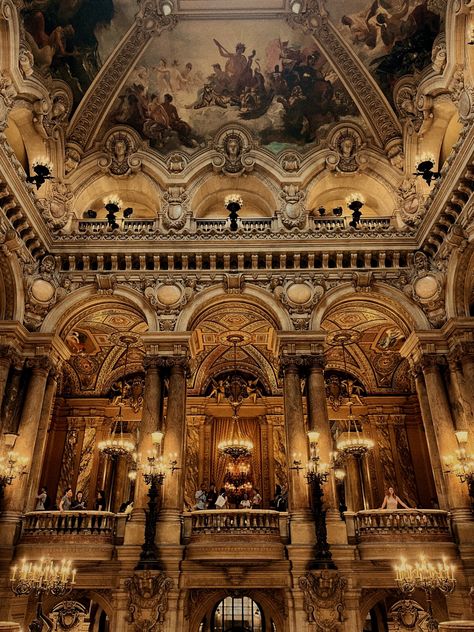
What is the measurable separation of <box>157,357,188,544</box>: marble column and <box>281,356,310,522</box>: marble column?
276 cm

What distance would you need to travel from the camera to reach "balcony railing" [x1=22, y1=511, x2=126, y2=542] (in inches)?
481

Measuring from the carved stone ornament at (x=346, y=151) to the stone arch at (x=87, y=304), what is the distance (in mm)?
7926

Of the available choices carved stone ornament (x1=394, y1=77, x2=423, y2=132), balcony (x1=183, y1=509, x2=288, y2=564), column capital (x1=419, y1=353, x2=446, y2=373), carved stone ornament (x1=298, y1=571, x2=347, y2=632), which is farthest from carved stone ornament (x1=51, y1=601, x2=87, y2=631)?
carved stone ornament (x1=394, y1=77, x2=423, y2=132)

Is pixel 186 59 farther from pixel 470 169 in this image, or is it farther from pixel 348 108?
pixel 470 169

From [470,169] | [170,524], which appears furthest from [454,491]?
[470,169]

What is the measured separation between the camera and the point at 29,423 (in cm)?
1340

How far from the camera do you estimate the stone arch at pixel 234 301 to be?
14797 mm

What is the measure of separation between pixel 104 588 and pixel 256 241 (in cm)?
989

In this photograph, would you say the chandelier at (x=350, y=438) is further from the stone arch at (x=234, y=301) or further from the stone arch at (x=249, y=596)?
the stone arch at (x=249, y=596)

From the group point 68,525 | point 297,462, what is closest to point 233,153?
point 297,462

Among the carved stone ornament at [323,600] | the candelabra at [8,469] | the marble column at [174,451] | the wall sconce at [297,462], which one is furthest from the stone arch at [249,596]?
the candelabra at [8,469]

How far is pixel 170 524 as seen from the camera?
12.2 m

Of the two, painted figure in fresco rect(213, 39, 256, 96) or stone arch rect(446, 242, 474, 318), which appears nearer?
stone arch rect(446, 242, 474, 318)

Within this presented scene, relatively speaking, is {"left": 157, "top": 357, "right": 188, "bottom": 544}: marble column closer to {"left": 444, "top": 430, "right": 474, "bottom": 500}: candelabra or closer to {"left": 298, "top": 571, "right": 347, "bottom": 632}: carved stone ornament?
{"left": 298, "top": 571, "right": 347, "bottom": 632}: carved stone ornament
